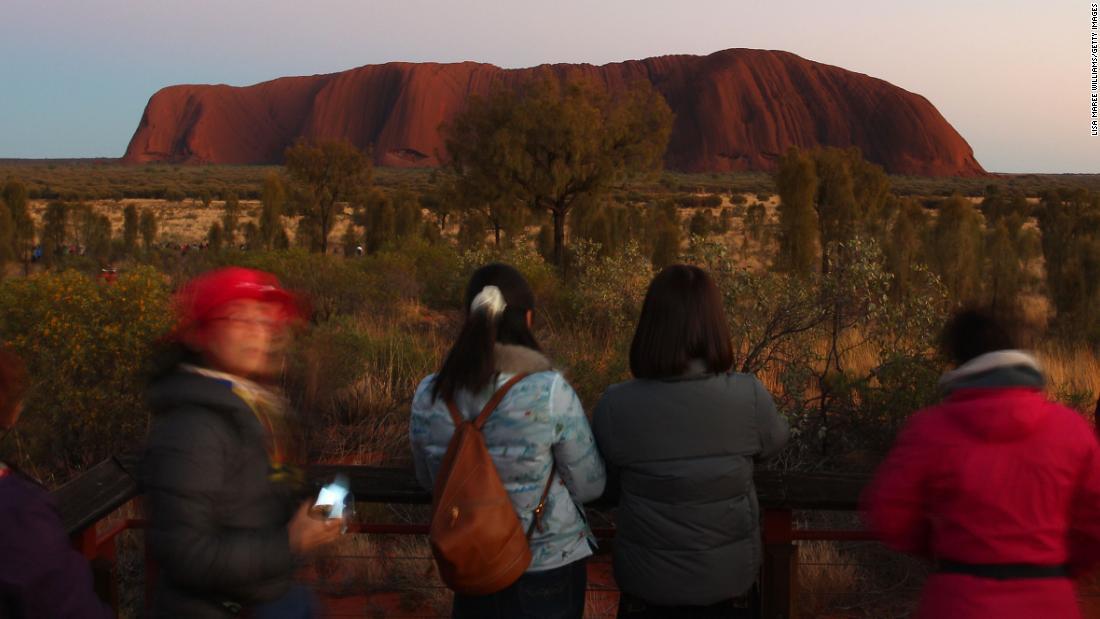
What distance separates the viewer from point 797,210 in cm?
2052

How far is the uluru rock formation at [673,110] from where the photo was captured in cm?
10662

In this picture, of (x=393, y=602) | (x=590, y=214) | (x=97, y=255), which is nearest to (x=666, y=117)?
(x=590, y=214)

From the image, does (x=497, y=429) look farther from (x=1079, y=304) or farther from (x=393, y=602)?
(x=1079, y=304)

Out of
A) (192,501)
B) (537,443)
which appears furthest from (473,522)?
(192,501)

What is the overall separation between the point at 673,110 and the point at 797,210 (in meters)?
91.7

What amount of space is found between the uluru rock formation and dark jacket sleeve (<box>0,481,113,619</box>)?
96.4 metres

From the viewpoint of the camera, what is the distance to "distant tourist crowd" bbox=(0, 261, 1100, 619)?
1.87 metres

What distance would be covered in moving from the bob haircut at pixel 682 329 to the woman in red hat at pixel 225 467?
87cm

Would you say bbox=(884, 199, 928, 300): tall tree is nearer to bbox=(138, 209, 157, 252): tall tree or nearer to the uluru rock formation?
bbox=(138, 209, 157, 252): tall tree

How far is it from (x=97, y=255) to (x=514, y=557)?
24140 mm

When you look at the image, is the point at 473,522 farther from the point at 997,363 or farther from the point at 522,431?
the point at 997,363

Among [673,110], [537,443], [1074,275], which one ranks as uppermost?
[673,110]

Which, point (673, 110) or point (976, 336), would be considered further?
point (673, 110)

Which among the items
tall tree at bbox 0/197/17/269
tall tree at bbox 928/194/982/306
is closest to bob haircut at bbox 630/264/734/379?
tall tree at bbox 928/194/982/306
